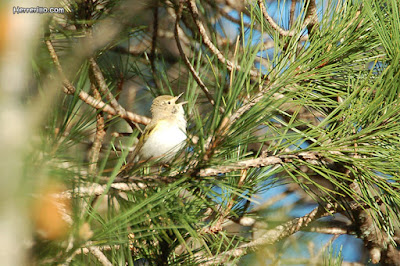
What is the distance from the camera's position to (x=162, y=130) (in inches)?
95.5

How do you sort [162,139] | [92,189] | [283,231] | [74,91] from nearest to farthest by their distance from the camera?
1. [92,189]
2. [74,91]
3. [283,231]
4. [162,139]

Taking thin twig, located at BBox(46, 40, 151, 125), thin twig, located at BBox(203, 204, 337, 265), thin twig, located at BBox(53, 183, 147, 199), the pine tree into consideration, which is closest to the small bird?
thin twig, located at BBox(46, 40, 151, 125)

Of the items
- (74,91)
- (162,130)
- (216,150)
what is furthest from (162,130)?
(216,150)

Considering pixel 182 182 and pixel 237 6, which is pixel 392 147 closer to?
pixel 182 182

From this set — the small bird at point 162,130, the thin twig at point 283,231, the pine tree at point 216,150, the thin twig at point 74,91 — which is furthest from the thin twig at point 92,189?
the small bird at point 162,130

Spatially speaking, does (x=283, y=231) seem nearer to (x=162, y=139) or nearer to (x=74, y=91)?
(x=162, y=139)

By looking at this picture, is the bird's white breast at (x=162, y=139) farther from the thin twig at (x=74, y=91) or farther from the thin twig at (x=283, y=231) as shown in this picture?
the thin twig at (x=283, y=231)

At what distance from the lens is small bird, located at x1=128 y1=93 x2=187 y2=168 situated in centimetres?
237

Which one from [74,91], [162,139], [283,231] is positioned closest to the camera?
[74,91]

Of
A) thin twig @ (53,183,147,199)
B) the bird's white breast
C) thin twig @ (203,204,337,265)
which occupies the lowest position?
thin twig @ (203,204,337,265)

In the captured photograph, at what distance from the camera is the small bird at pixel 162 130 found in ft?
7.77

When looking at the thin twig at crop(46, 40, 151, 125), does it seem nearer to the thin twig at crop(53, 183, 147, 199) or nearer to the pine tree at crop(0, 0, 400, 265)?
the pine tree at crop(0, 0, 400, 265)

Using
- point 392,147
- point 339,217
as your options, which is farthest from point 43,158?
point 339,217

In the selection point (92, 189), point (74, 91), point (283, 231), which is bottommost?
point (283, 231)
